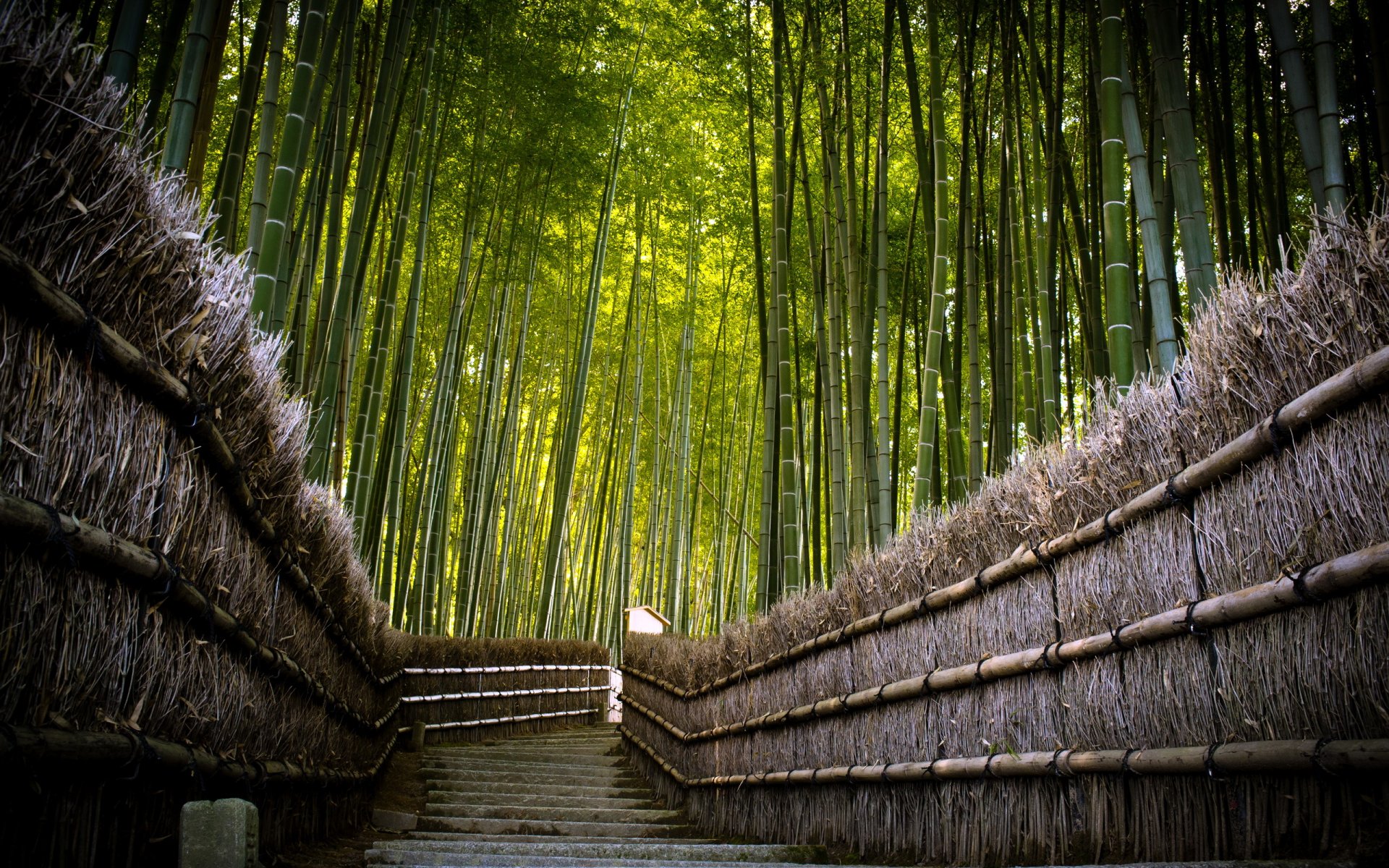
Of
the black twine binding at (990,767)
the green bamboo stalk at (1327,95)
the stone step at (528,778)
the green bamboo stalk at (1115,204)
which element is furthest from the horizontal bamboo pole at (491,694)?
the green bamboo stalk at (1327,95)

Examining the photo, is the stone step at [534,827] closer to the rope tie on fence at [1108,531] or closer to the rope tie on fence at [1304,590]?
the rope tie on fence at [1108,531]

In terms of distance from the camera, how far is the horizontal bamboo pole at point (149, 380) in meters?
1.28

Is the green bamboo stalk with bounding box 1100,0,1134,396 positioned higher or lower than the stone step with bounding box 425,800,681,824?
higher

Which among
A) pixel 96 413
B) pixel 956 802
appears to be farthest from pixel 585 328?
pixel 96 413

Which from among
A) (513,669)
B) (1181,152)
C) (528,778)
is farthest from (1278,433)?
(513,669)

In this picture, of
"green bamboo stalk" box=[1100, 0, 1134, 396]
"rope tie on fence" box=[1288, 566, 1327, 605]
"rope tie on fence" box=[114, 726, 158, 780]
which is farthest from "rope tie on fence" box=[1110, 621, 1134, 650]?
"rope tie on fence" box=[114, 726, 158, 780]

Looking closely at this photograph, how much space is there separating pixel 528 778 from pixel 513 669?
2236 mm

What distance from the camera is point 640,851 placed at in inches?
132

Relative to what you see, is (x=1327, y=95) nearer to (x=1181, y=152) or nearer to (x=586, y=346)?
(x=1181, y=152)

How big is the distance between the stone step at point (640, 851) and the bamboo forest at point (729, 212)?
3.56 feet

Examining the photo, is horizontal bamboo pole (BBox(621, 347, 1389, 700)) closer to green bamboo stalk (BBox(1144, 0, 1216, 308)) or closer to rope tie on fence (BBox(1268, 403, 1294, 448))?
rope tie on fence (BBox(1268, 403, 1294, 448))

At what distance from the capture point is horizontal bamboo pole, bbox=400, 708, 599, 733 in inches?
269

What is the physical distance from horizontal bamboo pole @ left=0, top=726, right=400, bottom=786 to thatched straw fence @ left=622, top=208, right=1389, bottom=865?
5.52 feet

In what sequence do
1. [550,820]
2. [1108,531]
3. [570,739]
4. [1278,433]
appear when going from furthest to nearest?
[570,739] < [550,820] < [1108,531] < [1278,433]
